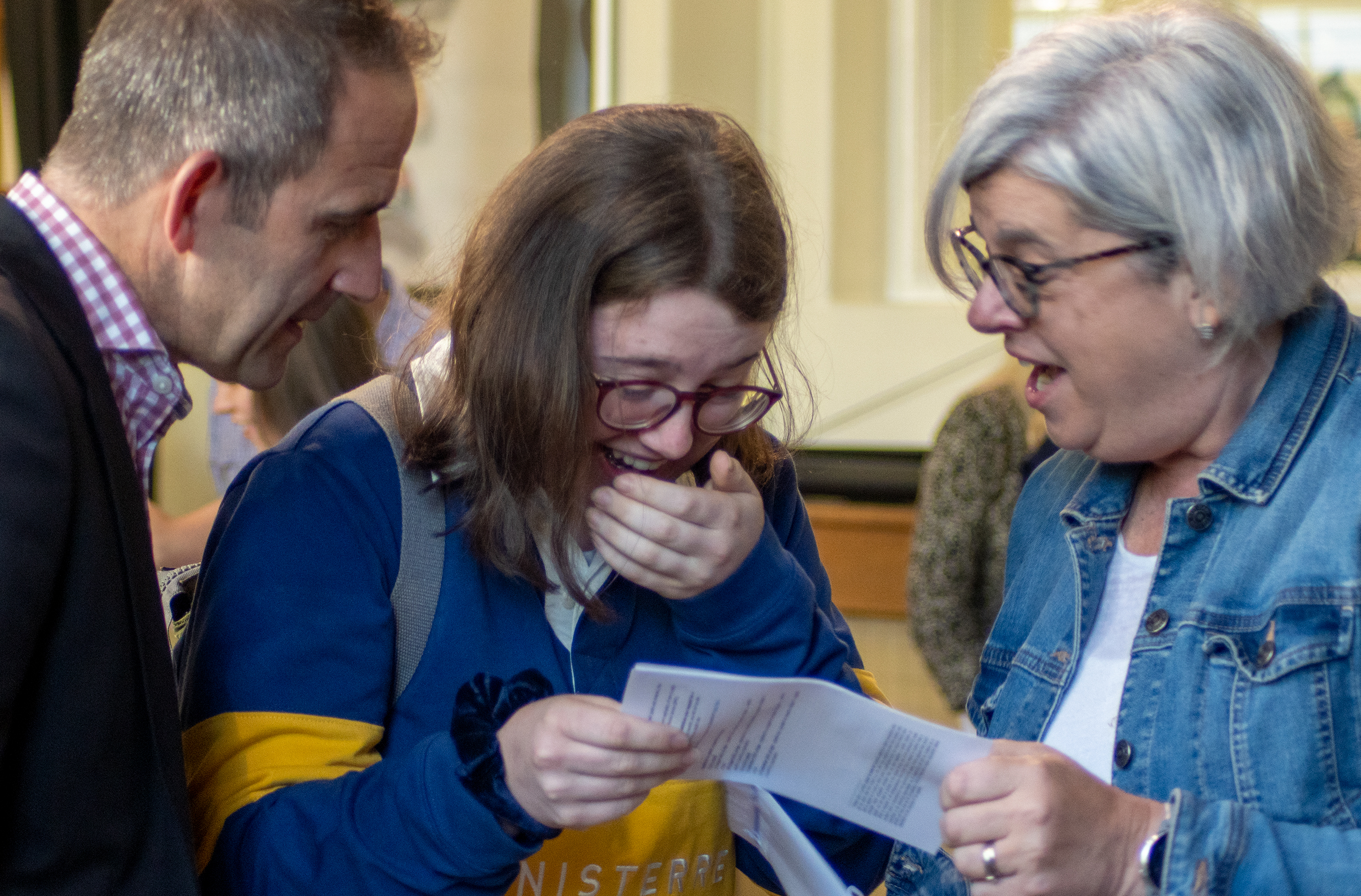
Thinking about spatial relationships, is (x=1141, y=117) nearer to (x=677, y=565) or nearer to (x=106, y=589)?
(x=677, y=565)

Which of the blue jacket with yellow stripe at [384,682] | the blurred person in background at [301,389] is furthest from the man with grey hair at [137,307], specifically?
the blurred person in background at [301,389]

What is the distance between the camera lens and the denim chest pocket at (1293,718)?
125 centimetres

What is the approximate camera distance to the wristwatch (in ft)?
3.94

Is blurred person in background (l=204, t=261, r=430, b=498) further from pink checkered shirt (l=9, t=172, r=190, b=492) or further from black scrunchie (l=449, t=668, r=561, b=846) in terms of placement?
black scrunchie (l=449, t=668, r=561, b=846)

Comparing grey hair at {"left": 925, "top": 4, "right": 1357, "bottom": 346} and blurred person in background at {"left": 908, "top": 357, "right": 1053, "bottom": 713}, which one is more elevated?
grey hair at {"left": 925, "top": 4, "right": 1357, "bottom": 346}

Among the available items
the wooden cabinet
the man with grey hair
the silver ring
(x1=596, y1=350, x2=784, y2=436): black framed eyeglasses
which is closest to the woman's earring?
(x1=596, y1=350, x2=784, y2=436): black framed eyeglasses

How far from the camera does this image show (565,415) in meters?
1.47

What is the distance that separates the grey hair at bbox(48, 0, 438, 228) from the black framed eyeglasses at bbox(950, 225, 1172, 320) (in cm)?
79

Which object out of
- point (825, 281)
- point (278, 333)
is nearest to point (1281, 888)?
point (278, 333)

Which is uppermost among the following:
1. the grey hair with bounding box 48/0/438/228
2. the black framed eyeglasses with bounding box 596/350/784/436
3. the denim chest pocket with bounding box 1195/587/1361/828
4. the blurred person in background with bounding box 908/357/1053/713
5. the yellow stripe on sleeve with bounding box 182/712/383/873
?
the grey hair with bounding box 48/0/438/228

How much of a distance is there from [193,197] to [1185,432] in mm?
1156

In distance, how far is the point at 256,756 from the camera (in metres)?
1.35

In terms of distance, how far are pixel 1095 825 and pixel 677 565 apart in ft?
1.71

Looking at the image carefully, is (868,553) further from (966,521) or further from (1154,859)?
(1154,859)
